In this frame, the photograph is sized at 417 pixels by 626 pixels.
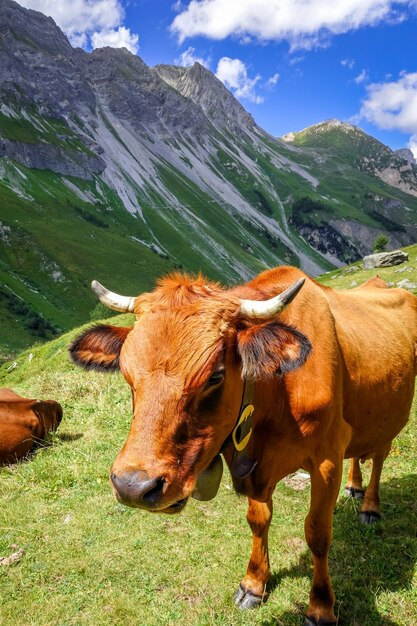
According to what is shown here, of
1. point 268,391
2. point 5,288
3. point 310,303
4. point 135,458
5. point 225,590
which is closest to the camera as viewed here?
→ point 135,458

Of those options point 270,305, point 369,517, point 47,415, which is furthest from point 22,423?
point 270,305

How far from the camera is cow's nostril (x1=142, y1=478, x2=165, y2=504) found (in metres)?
3.49

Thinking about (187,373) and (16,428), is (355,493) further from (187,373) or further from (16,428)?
(16,428)

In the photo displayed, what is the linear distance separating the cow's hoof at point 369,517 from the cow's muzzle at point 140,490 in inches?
205

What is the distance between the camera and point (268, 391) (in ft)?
16.0

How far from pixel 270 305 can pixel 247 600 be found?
13.8 feet

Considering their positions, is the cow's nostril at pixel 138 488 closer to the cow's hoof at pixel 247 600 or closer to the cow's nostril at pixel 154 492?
the cow's nostril at pixel 154 492

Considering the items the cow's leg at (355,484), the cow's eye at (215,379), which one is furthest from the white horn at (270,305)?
the cow's leg at (355,484)

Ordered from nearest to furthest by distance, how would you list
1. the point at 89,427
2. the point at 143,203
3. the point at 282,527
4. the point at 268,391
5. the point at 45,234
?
the point at 268,391 → the point at 282,527 → the point at 89,427 → the point at 45,234 → the point at 143,203

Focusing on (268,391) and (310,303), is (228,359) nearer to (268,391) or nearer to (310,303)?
(268,391)

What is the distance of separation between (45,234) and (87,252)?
42.7 feet

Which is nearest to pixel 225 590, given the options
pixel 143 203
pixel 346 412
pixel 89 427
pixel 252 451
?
pixel 252 451

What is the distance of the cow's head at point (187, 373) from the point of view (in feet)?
11.9

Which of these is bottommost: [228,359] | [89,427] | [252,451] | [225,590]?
[89,427]
